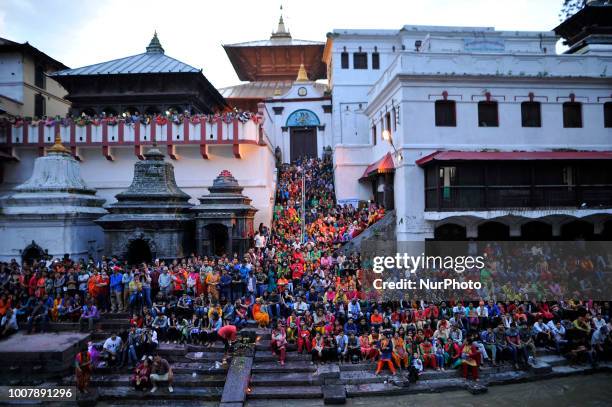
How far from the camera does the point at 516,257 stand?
61.8 feet

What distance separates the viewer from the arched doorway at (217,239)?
66.7ft

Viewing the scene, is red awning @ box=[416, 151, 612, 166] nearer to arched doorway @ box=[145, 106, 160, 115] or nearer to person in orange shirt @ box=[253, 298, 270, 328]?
person in orange shirt @ box=[253, 298, 270, 328]

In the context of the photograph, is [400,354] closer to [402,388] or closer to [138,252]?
[402,388]

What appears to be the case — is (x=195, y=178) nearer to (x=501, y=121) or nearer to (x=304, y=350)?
(x=304, y=350)

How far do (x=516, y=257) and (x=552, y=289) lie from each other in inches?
109

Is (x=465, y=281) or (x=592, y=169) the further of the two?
(x=592, y=169)

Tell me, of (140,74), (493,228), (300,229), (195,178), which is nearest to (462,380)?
(493,228)

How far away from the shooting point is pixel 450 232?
19969mm

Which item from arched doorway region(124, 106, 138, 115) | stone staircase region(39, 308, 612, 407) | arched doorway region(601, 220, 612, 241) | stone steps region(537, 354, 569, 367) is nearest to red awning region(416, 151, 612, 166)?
arched doorway region(601, 220, 612, 241)

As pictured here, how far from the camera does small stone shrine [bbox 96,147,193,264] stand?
61.7ft

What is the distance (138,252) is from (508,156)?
55.4 ft

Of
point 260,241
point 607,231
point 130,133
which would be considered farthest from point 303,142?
point 607,231

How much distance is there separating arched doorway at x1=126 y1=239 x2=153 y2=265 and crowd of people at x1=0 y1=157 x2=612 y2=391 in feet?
3.63

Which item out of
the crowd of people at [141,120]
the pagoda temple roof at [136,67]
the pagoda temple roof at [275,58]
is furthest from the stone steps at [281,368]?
the pagoda temple roof at [275,58]
